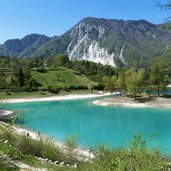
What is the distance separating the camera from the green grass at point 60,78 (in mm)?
155150

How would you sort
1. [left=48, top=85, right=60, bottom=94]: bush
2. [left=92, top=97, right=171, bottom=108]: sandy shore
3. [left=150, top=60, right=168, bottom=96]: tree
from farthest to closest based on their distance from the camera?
[left=48, top=85, right=60, bottom=94]: bush
[left=150, top=60, right=168, bottom=96]: tree
[left=92, top=97, right=171, bottom=108]: sandy shore

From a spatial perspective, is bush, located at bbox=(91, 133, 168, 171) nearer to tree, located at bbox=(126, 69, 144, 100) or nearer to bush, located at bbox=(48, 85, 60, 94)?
tree, located at bbox=(126, 69, 144, 100)

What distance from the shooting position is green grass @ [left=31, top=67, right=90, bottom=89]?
155 metres

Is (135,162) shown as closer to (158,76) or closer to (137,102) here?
(137,102)

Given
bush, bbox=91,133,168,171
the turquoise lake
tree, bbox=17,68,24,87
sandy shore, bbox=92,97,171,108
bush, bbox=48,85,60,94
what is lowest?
the turquoise lake

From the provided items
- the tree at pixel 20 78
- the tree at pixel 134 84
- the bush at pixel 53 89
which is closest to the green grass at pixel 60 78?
the bush at pixel 53 89

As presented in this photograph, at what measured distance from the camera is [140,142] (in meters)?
9.39

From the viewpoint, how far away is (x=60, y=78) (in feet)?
537

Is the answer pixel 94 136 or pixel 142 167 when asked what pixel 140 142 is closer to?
pixel 142 167

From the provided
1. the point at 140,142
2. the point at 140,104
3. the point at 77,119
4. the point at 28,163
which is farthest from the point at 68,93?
the point at 140,142

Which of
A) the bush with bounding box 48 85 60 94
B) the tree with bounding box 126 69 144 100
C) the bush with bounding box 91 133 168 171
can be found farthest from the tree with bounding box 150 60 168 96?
the bush with bounding box 91 133 168 171


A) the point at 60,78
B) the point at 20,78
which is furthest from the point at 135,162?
the point at 60,78

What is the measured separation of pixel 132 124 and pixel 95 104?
3870cm

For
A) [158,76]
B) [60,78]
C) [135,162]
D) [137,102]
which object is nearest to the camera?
[135,162]
